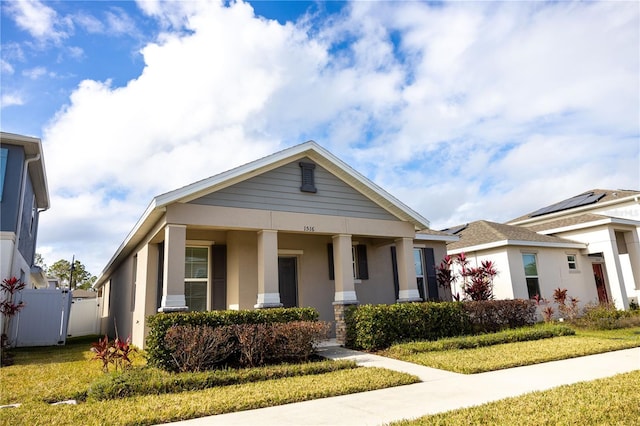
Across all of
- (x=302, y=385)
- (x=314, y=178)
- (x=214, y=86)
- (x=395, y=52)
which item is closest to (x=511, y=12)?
(x=395, y=52)

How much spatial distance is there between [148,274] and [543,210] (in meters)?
24.2

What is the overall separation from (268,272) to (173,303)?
2291 millimetres

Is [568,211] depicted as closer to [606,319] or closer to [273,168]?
[606,319]

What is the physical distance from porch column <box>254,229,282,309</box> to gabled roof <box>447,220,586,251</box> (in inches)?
401

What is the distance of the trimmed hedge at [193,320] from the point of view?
755cm

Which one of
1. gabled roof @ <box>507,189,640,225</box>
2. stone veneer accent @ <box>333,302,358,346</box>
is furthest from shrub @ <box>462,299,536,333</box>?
gabled roof @ <box>507,189,640,225</box>

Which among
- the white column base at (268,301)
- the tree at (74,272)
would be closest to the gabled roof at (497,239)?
the white column base at (268,301)

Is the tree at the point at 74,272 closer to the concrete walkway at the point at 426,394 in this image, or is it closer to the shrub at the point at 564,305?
the shrub at the point at 564,305

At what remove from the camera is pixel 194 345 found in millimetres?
7277

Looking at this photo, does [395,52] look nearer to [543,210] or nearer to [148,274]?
[148,274]

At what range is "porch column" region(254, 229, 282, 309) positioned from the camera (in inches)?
369

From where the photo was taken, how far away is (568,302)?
55.3 ft

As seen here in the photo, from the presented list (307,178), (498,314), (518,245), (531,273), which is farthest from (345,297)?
(531,273)

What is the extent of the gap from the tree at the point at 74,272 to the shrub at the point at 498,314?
170ft
